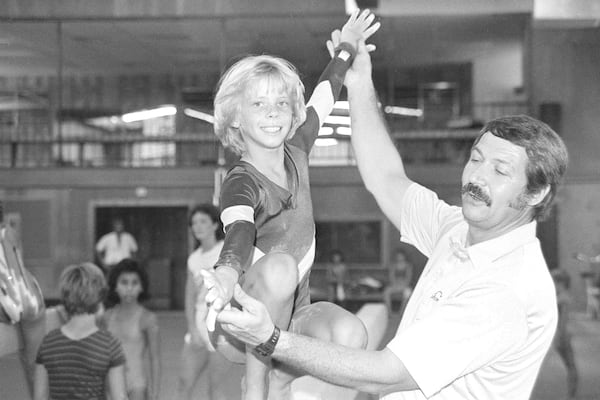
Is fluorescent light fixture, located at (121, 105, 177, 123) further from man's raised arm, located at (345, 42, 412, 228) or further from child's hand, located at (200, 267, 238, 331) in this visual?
child's hand, located at (200, 267, 238, 331)

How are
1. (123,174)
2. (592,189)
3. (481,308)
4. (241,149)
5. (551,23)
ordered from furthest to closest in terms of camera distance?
(123,174) → (592,189) → (551,23) → (241,149) → (481,308)

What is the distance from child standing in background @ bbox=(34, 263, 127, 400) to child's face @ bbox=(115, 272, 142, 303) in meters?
1.24

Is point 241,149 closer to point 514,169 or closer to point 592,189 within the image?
point 514,169

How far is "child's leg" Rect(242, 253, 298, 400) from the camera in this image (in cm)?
209

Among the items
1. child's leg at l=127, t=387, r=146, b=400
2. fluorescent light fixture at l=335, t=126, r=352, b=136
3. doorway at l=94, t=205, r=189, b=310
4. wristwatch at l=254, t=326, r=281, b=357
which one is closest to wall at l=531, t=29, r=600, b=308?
fluorescent light fixture at l=335, t=126, r=352, b=136

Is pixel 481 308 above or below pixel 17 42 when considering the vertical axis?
below

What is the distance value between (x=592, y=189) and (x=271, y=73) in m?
11.8

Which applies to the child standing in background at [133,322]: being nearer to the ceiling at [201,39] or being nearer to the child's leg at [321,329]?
the child's leg at [321,329]

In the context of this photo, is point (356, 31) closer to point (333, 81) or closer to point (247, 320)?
point (333, 81)

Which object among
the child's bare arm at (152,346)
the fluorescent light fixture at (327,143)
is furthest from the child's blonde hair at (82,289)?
the fluorescent light fixture at (327,143)

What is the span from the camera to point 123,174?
1416cm

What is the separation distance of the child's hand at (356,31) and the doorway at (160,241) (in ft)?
40.3

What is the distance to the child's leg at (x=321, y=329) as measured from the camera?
7.14ft

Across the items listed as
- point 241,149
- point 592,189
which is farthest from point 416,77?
point 241,149
